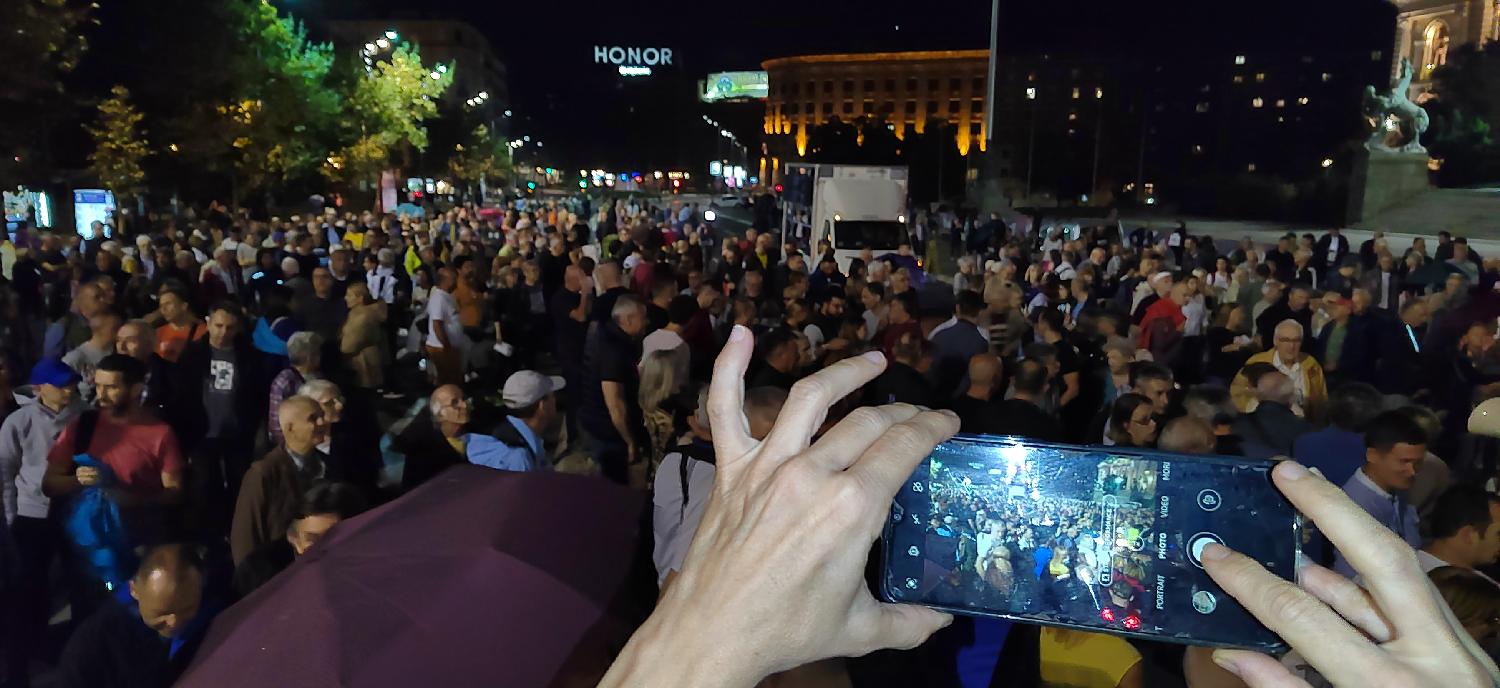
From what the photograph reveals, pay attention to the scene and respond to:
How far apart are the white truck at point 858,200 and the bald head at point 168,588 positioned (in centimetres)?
1903

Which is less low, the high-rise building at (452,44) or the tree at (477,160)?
the high-rise building at (452,44)

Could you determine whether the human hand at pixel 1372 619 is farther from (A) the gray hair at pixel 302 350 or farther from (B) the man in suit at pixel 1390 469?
(A) the gray hair at pixel 302 350

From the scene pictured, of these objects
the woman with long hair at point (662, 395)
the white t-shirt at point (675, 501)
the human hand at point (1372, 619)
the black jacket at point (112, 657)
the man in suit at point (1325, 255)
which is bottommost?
the black jacket at point (112, 657)

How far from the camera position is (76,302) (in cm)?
773

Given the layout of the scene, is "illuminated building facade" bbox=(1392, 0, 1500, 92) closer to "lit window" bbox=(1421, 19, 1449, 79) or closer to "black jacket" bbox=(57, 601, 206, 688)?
"lit window" bbox=(1421, 19, 1449, 79)

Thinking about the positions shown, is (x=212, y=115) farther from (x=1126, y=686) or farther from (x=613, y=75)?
(x=613, y=75)

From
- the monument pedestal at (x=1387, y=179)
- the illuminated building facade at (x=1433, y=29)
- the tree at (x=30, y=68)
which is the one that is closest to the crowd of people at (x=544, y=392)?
the tree at (x=30, y=68)

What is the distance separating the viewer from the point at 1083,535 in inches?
69.0

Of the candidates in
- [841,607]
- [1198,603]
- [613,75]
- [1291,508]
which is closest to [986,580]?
[1198,603]

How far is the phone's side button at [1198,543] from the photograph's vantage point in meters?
1.68

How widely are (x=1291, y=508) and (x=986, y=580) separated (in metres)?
0.49

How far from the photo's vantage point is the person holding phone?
1.08 m

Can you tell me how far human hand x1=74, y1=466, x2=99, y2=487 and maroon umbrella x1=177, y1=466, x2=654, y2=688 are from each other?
12.7 ft

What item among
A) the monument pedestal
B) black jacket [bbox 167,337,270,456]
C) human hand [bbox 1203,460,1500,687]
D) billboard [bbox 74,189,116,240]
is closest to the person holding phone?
human hand [bbox 1203,460,1500,687]
